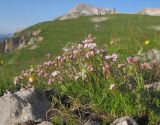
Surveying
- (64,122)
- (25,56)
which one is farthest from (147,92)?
(25,56)

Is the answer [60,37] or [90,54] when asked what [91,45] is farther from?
[60,37]

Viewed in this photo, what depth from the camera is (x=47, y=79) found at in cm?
1114

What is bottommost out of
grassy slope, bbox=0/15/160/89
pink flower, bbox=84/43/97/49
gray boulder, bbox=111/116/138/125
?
grassy slope, bbox=0/15/160/89

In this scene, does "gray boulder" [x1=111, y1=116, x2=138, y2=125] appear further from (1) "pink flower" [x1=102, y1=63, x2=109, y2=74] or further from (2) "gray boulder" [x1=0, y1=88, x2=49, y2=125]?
(2) "gray boulder" [x1=0, y1=88, x2=49, y2=125]

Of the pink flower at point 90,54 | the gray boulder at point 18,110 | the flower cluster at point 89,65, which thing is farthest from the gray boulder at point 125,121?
the gray boulder at point 18,110


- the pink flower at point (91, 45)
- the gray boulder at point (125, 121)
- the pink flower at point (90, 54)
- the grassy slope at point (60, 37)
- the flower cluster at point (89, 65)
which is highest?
the pink flower at point (91, 45)

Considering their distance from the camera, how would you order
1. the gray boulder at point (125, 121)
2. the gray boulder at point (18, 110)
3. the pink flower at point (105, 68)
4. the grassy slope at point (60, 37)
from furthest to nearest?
1. the grassy slope at point (60, 37)
2. the pink flower at point (105, 68)
3. the gray boulder at point (18, 110)
4. the gray boulder at point (125, 121)

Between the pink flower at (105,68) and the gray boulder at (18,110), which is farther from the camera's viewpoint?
the pink flower at (105,68)

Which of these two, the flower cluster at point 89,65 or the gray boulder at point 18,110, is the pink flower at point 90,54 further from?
the gray boulder at point 18,110

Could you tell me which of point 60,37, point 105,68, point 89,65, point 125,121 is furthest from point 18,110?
point 60,37

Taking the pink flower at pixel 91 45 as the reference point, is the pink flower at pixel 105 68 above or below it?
below

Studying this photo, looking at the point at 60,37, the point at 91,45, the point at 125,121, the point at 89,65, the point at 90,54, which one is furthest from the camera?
the point at 60,37

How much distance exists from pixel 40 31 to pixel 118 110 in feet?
284

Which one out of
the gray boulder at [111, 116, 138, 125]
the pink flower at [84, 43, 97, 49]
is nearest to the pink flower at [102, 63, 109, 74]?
the pink flower at [84, 43, 97, 49]
